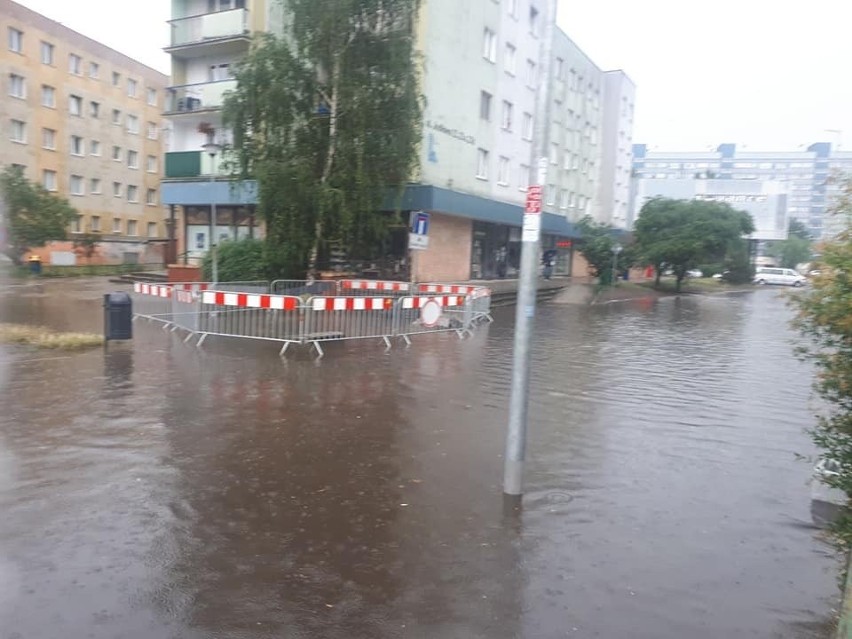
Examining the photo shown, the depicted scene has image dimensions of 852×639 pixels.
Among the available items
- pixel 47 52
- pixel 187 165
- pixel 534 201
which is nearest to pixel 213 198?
pixel 187 165

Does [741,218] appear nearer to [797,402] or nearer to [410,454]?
[797,402]

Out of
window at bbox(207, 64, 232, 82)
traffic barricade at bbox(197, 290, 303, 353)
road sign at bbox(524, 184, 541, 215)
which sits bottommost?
traffic barricade at bbox(197, 290, 303, 353)

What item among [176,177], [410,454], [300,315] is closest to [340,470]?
[410,454]

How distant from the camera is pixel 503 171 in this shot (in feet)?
105

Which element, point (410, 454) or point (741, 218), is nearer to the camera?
point (410, 454)

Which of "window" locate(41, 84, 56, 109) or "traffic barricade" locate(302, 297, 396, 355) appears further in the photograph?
"window" locate(41, 84, 56, 109)

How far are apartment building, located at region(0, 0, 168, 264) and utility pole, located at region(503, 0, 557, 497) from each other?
119ft

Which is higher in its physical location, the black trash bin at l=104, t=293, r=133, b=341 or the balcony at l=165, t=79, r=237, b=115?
the balcony at l=165, t=79, r=237, b=115

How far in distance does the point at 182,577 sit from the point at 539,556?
7.67 ft

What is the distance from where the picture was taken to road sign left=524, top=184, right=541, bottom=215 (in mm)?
5383

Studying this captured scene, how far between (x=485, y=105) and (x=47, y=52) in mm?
28072

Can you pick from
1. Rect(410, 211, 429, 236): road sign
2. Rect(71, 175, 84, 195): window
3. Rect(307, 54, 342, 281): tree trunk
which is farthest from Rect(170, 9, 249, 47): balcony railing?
Rect(71, 175, 84, 195): window

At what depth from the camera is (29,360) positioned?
11039mm

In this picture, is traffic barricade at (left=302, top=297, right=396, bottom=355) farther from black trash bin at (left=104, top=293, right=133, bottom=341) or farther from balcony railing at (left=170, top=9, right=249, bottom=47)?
balcony railing at (left=170, top=9, right=249, bottom=47)
